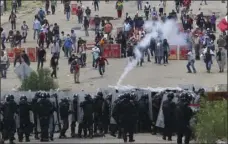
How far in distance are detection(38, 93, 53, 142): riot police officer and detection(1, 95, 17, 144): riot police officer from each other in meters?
0.66

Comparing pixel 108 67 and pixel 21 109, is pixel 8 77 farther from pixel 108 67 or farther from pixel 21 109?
pixel 21 109

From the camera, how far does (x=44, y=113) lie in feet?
74.7

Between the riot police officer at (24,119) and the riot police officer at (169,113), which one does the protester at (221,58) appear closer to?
the riot police officer at (169,113)

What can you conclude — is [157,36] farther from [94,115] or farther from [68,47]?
[94,115]

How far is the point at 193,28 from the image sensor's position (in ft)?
144

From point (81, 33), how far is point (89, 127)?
881 inches

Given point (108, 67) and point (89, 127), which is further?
point (108, 67)

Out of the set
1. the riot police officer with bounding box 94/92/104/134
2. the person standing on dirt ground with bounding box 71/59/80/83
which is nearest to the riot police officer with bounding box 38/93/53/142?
the riot police officer with bounding box 94/92/104/134

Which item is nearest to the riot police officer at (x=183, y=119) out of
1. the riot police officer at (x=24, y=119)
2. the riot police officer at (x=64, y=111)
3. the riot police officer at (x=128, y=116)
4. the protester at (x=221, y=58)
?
the riot police officer at (x=128, y=116)

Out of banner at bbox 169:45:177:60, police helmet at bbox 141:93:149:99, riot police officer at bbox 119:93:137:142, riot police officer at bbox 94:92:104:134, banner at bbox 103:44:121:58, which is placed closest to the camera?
riot police officer at bbox 119:93:137:142

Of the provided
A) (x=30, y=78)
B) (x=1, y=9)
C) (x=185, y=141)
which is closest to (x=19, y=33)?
(x=1, y=9)

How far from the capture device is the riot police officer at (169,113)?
22031mm

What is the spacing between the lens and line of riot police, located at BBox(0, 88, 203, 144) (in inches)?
860

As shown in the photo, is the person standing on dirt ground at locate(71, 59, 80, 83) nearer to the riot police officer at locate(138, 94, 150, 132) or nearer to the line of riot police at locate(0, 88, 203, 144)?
the line of riot police at locate(0, 88, 203, 144)
